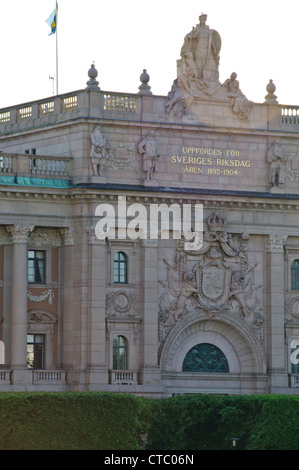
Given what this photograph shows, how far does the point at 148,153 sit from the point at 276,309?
31.1 ft

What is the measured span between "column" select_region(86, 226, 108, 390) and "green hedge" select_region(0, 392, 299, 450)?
413cm

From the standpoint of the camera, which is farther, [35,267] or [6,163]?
[35,267]

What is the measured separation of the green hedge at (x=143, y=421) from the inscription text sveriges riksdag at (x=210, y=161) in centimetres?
1194

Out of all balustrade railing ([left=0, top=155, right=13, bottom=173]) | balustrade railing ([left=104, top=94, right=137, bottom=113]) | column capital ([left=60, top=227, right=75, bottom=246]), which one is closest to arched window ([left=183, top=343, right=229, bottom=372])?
column capital ([left=60, top=227, right=75, bottom=246])

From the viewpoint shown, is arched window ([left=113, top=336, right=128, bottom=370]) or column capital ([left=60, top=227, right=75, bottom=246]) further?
arched window ([left=113, top=336, right=128, bottom=370])

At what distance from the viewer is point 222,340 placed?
119125 millimetres

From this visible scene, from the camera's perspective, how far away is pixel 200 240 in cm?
11812

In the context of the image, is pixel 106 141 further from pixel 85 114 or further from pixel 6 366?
pixel 6 366

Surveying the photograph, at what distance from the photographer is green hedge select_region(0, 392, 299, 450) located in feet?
349

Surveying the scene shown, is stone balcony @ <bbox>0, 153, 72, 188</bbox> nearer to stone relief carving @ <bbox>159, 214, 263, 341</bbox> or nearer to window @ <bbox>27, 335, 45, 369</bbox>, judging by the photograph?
stone relief carving @ <bbox>159, 214, 263, 341</bbox>

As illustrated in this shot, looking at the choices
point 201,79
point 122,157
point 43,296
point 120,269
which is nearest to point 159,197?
point 122,157

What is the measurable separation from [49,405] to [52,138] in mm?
16021

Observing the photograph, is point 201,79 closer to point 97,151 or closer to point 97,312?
point 97,151
